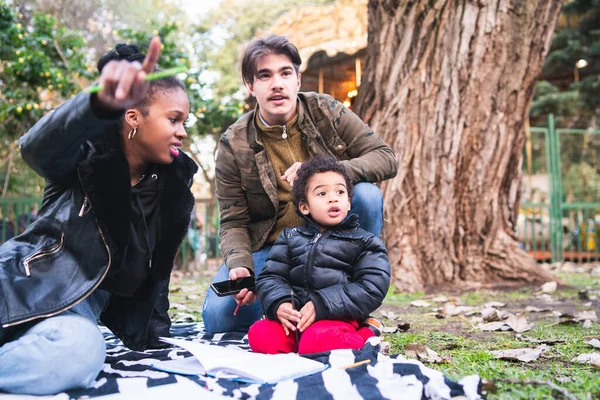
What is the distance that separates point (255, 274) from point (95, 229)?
49.1 inches

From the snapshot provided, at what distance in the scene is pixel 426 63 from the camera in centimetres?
538

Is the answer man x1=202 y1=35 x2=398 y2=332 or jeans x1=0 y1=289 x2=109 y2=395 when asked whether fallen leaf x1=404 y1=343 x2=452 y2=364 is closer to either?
man x1=202 y1=35 x2=398 y2=332

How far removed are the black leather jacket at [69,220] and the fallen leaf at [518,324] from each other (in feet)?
7.29

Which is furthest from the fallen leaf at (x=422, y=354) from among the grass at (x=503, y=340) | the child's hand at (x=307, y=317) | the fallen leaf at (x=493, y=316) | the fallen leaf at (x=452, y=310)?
the fallen leaf at (x=452, y=310)

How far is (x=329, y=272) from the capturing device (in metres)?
2.66

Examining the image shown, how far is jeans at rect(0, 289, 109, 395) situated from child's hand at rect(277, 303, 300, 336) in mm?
801

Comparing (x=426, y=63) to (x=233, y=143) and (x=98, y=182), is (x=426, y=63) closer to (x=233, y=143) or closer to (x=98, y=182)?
(x=233, y=143)

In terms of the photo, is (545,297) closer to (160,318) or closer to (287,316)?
(287,316)

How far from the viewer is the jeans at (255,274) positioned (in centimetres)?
310

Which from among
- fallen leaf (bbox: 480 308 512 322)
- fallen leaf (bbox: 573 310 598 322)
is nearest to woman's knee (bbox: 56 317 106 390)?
fallen leaf (bbox: 480 308 512 322)

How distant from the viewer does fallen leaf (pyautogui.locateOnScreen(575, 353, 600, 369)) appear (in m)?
2.28

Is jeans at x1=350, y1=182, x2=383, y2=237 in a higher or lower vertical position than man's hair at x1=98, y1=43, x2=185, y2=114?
lower

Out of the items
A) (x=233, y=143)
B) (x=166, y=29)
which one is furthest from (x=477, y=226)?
(x=166, y=29)

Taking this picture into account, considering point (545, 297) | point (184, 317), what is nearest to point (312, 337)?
point (184, 317)
